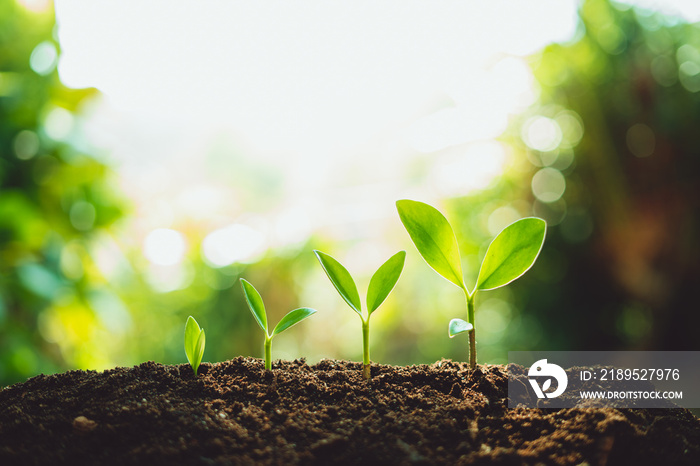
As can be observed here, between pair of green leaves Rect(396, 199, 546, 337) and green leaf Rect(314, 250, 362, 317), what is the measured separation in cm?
9

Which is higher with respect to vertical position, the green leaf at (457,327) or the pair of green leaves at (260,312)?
the pair of green leaves at (260,312)

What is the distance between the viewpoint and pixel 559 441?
0.42m

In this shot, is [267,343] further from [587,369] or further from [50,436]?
[587,369]

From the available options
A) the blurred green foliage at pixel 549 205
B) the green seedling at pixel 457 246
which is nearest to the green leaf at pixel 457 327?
the green seedling at pixel 457 246

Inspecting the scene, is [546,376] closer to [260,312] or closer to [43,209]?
[260,312]

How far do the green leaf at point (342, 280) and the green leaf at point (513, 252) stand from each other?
0.48ft

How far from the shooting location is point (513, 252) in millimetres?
557

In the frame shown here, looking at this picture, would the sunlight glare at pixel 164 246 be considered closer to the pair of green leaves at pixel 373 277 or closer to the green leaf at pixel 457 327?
the pair of green leaves at pixel 373 277

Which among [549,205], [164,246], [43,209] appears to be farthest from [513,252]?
[164,246]

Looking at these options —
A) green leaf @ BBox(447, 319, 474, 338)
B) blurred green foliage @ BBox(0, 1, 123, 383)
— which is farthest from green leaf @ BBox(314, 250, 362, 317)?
blurred green foliage @ BBox(0, 1, 123, 383)

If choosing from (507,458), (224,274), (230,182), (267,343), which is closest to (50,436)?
(267,343)

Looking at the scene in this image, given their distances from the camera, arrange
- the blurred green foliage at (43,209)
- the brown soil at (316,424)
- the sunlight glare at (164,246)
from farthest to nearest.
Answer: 1. the sunlight glare at (164,246)
2. the blurred green foliage at (43,209)
3. the brown soil at (316,424)

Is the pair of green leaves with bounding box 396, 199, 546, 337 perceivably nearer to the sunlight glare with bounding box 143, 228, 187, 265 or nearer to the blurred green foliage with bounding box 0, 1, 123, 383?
the blurred green foliage with bounding box 0, 1, 123, 383

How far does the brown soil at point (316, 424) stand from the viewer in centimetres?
40
